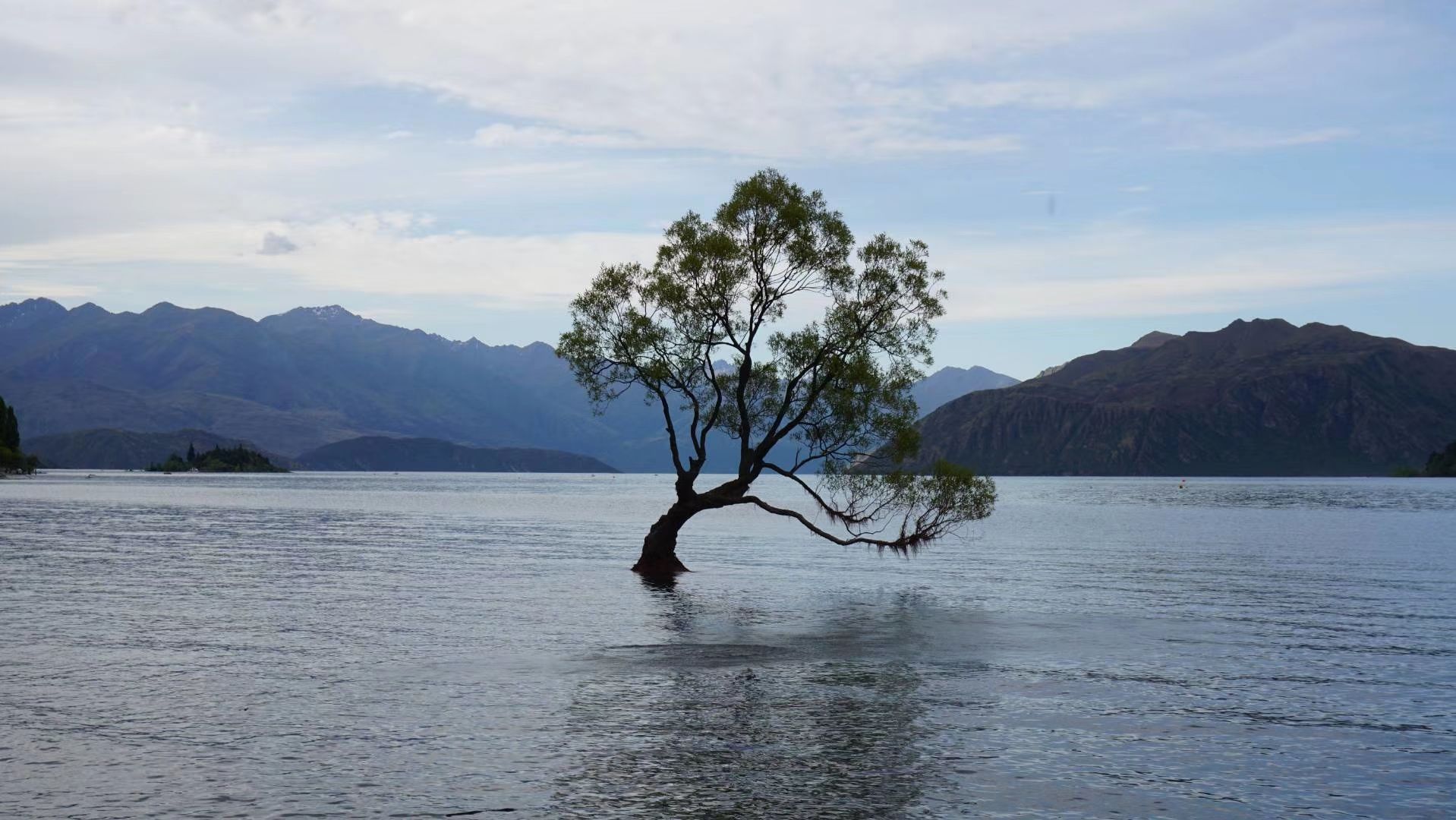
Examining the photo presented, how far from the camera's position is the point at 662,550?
67.7 metres

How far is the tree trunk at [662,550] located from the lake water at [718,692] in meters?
2.27

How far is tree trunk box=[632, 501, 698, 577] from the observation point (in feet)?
220

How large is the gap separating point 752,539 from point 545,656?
73786 mm

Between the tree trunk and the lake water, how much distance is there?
227 cm

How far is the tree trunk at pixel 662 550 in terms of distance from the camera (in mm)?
66938

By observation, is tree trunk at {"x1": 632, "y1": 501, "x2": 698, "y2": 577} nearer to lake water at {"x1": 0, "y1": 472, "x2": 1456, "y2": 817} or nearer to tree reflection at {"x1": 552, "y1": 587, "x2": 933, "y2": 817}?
lake water at {"x1": 0, "y1": 472, "x2": 1456, "y2": 817}

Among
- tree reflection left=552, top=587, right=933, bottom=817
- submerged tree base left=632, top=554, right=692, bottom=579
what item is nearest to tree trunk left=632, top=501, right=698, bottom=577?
submerged tree base left=632, top=554, right=692, bottom=579

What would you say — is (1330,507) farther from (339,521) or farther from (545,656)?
(545,656)

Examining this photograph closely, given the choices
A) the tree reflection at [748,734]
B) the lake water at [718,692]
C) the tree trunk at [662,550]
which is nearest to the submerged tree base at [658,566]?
the tree trunk at [662,550]

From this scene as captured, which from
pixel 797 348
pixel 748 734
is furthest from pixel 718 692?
pixel 797 348

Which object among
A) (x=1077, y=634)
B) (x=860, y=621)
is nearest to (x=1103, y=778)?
(x=1077, y=634)

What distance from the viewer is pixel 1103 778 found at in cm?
2141

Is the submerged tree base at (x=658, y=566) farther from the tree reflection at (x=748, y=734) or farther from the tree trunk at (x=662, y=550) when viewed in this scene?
the tree reflection at (x=748, y=734)

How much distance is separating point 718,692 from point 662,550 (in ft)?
123
